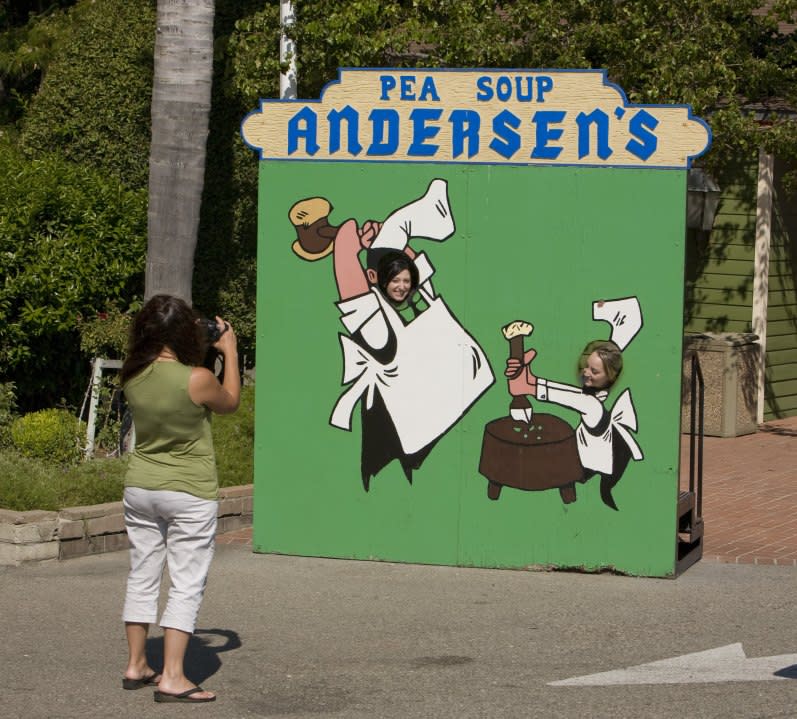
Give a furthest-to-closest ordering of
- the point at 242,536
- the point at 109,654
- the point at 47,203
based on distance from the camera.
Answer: the point at 47,203 → the point at 242,536 → the point at 109,654

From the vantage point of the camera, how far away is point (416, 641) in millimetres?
7492

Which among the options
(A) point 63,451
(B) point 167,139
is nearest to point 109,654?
(A) point 63,451

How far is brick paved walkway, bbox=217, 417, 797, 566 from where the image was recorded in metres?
9.88

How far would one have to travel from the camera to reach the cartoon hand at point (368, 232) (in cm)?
908

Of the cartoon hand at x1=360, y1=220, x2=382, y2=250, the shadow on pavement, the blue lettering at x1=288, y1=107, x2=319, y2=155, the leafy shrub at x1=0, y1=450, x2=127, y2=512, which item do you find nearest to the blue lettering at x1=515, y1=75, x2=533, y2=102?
the cartoon hand at x1=360, y1=220, x2=382, y2=250

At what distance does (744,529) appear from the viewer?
415 inches

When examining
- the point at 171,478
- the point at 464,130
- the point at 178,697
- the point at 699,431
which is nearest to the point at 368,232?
the point at 464,130

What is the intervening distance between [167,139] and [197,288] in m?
3.38

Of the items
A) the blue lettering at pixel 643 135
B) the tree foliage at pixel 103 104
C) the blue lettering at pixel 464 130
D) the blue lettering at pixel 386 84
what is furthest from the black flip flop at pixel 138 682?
the tree foliage at pixel 103 104

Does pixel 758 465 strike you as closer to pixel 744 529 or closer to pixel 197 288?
pixel 744 529

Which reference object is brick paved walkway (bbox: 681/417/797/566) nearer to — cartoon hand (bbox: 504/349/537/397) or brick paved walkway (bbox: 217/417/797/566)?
brick paved walkway (bbox: 217/417/797/566)

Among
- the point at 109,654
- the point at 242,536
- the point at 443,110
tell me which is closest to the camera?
the point at 109,654

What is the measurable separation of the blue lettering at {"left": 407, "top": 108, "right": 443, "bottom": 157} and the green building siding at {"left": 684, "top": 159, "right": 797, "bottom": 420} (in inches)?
299

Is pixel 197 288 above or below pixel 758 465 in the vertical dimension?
above
